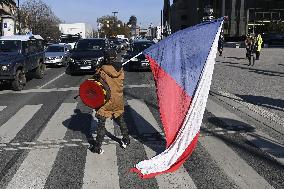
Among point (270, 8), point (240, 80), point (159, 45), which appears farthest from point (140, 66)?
point (270, 8)

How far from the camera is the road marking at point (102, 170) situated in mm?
5391

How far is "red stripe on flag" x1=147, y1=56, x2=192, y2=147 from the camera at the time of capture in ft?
19.3

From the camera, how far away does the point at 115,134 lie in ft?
26.3

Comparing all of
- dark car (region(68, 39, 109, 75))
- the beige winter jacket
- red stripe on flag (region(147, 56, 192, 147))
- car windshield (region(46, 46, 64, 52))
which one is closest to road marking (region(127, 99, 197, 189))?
red stripe on flag (region(147, 56, 192, 147))

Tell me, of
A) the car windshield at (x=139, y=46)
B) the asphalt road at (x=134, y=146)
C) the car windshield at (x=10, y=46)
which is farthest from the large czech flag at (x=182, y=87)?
the car windshield at (x=139, y=46)

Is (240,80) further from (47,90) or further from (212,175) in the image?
(212,175)

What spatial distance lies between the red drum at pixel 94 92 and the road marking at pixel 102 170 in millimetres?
891

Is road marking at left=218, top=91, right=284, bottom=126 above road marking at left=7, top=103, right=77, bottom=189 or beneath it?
above

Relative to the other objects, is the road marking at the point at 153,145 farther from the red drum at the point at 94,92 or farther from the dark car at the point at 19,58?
the dark car at the point at 19,58

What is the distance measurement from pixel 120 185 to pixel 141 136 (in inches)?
99.8

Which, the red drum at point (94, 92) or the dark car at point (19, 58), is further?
the dark car at point (19, 58)

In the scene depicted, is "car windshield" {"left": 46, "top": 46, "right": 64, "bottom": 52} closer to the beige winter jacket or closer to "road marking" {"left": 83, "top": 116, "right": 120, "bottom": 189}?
"road marking" {"left": 83, "top": 116, "right": 120, "bottom": 189}

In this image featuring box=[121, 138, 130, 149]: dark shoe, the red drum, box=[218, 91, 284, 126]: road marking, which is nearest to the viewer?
the red drum

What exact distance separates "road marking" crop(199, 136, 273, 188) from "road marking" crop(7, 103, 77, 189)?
8.71 ft
